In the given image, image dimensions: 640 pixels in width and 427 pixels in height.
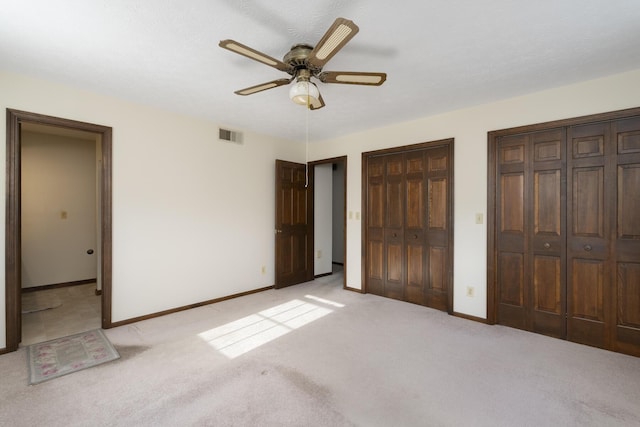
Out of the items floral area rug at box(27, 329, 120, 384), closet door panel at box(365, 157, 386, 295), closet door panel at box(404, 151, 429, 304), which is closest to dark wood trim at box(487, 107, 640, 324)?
closet door panel at box(404, 151, 429, 304)

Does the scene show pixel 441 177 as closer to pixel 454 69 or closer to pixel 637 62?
pixel 454 69

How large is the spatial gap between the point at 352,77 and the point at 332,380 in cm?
215

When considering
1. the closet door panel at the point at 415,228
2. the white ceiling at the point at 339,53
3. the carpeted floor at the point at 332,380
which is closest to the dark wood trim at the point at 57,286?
the carpeted floor at the point at 332,380

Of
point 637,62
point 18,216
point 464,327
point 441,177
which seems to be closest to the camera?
point 637,62

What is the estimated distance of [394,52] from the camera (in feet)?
7.40

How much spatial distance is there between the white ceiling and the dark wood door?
1717mm

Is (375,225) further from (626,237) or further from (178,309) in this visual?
(178,309)

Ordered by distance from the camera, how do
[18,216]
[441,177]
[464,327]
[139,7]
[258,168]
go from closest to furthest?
[139,7], [18,216], [464,327], [441,177], [258,168]

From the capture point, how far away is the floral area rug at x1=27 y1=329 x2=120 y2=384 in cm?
230

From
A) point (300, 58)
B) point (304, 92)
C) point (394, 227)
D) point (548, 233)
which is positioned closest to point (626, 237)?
point (548, 233)

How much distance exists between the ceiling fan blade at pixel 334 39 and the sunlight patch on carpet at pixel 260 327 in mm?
2384

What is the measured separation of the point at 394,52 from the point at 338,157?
2.55 m

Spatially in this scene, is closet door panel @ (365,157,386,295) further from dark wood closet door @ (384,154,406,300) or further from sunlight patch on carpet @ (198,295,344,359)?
sunlight patch on carpet @ (198,295,344,359)

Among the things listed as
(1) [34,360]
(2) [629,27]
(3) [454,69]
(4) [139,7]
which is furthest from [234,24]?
(1) [34,360]
